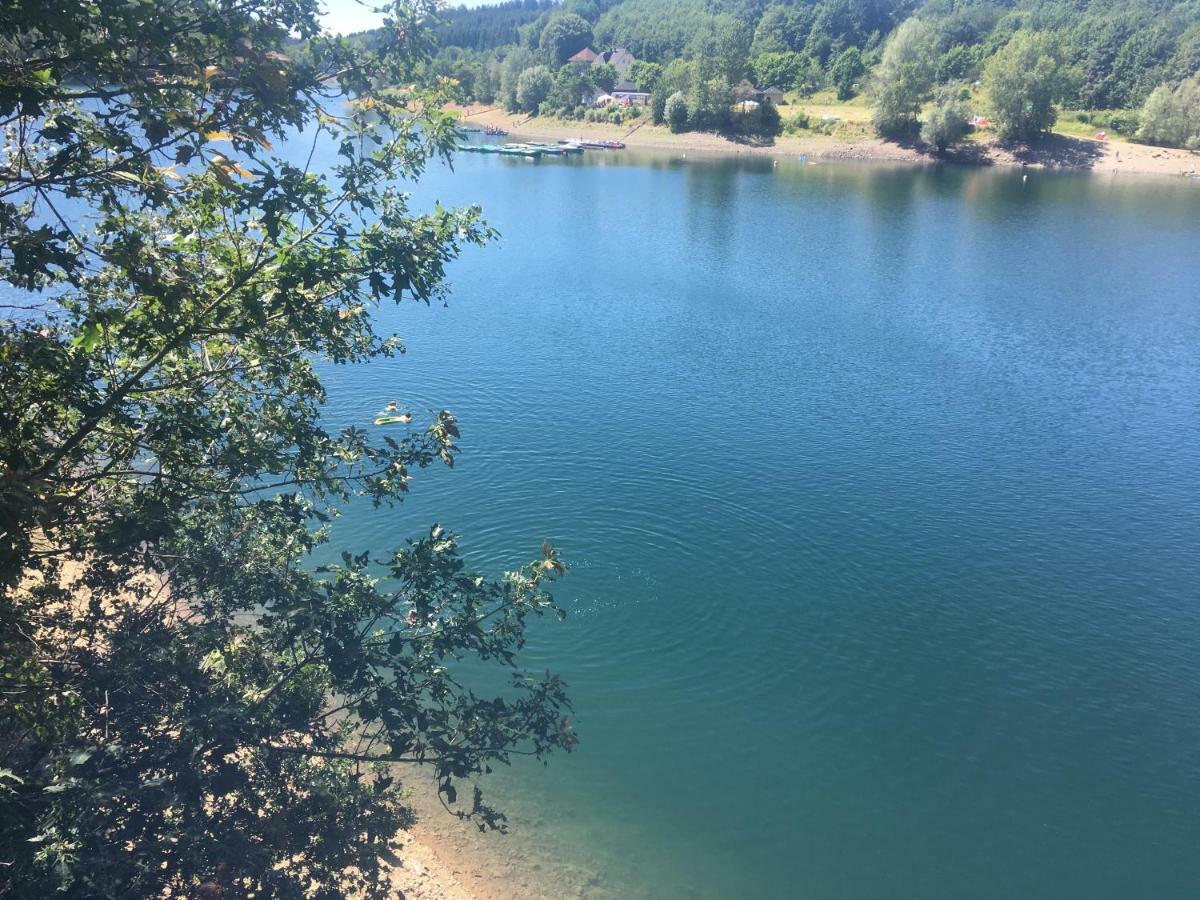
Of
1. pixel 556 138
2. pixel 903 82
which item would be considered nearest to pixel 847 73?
pixel 903 82

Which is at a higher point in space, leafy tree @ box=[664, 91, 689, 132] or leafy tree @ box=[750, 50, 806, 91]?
leafy tree @ box=[750, 50, 806, 91]

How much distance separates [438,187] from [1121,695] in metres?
72.1

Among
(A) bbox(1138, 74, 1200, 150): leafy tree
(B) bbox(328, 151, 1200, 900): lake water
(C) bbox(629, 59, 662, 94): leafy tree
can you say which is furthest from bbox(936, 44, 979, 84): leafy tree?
(B) bbox(328, 151, 1200, 900): lake water

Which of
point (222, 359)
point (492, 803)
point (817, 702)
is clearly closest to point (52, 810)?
point (222, 359)

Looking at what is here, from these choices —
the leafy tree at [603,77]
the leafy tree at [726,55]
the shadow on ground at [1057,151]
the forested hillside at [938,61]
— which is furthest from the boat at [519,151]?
the shadow on ground at [1057,151]

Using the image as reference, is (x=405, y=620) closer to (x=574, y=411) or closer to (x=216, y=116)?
(x=216, y=116)

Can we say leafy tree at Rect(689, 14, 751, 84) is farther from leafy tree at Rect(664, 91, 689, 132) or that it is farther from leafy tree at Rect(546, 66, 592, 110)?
leafy tree at Rect(546, 66, 592, 110)

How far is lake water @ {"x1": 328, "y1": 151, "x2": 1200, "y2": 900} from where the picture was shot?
51.5ft

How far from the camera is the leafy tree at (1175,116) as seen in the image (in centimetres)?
10219

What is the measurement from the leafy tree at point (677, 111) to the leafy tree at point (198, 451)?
13234 cm

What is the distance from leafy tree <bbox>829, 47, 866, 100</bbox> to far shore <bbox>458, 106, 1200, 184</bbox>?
23.2 meters

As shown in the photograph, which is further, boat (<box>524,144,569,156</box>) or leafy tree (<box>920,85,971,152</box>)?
boat (<box>524,144,569,156</box>)

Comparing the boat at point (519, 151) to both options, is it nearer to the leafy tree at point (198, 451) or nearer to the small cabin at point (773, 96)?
the small cabin at point (773, 96)

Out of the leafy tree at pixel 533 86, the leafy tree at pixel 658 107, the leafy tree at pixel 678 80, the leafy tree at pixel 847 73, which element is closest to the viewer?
the leafy tree at pixel 658 107
